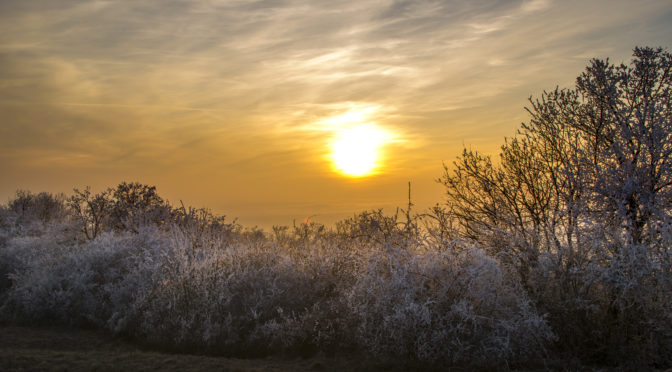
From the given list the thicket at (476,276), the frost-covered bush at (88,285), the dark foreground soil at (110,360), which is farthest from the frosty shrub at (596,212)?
the frost-covered bush at (88,285)

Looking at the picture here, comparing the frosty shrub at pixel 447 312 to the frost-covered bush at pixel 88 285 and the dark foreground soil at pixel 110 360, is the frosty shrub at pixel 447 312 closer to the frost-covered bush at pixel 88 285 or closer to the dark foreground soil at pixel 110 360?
the dark foreground soil at pixel 110 360

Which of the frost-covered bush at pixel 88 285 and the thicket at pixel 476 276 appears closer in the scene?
the thicket at pixel 476 276

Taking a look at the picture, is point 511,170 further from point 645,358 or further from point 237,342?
point 237,342

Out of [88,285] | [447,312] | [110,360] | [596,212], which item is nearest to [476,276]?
[447,312]

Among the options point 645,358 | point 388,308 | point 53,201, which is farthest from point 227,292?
point 53,201

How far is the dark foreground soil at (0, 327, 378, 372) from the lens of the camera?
27.1 feet

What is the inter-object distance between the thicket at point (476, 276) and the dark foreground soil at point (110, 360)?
518mm

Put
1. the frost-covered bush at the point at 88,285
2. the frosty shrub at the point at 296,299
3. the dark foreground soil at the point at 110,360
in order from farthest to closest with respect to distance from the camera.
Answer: the frost-covered bush at the point at 88,285, the frosty shrub at the point at 296,299, the dark foreground soil at the point at 110,360

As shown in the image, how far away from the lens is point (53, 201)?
114 feet

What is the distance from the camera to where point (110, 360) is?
8.68 metres

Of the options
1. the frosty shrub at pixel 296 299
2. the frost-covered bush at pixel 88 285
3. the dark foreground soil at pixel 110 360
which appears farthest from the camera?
the frost-covered bush at pixel 88 285

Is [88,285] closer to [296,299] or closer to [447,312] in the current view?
[296,299]

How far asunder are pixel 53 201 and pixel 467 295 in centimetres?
3331

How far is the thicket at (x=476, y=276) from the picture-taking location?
8594 millimetres
